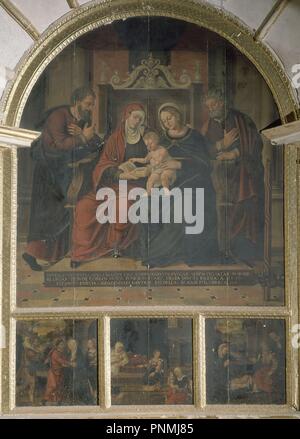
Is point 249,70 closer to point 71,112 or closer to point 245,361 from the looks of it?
point 71,112

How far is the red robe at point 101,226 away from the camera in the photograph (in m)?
8.77

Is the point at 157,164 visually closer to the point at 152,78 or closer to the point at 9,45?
the point at 152,78

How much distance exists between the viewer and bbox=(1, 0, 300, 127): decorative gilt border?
8688mm

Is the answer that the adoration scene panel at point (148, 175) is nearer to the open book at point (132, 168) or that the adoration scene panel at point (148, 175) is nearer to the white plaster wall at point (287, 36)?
the open book at point (132, 168)

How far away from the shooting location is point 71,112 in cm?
880

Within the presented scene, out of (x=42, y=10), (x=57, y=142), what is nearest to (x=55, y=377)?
(x=57, y=142)

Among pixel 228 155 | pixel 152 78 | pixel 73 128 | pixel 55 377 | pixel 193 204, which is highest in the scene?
pixel 152 78

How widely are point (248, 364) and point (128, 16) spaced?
465 cm

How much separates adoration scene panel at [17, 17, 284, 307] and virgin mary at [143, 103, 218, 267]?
13 mm

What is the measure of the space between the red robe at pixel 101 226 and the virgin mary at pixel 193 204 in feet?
1.01

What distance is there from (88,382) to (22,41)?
4.38m

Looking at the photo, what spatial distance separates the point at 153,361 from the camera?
869cm

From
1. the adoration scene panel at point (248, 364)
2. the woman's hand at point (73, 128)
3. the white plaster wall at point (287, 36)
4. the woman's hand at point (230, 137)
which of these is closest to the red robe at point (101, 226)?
the woman's hand at point (73, 128)

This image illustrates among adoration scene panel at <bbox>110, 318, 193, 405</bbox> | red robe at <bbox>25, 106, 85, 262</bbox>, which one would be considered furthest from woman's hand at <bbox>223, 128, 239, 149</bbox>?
adoration scene panel at <bbox>110, 318, 193, 405</bbox>
